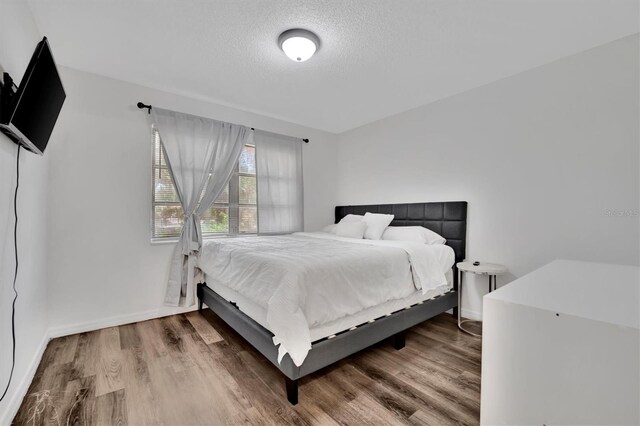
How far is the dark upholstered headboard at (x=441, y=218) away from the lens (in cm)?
306

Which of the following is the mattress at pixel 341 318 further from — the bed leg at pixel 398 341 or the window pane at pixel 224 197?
the window pane at pixel 224 197

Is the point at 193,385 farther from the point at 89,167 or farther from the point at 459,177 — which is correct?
the point at 459,177

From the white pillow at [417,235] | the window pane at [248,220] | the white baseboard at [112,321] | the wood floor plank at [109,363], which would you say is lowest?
the wood floor plank at [109,363]

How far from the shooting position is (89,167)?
2.70 m

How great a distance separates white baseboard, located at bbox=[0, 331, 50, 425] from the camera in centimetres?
145

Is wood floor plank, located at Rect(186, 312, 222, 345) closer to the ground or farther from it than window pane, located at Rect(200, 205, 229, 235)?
closer to the ground

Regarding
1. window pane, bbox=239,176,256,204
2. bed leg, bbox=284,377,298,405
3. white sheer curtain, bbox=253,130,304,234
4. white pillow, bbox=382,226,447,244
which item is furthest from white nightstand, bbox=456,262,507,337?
window pane, bbox=239,176,256,204

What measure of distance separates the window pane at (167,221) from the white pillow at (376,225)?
7.49 ft

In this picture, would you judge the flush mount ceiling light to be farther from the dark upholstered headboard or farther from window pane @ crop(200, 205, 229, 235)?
the dark upholstered headboard

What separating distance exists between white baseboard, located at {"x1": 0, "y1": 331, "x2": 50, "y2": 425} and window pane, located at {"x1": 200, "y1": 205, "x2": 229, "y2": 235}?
5.63 feet

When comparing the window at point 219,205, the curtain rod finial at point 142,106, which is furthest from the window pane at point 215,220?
the curtain rod finial at point 142,106

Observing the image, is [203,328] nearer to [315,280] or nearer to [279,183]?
[315,280]

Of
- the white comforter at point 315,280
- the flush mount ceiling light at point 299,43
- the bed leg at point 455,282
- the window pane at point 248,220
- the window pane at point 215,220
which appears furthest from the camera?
the window pane at point 248,220

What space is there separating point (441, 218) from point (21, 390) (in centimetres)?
375
